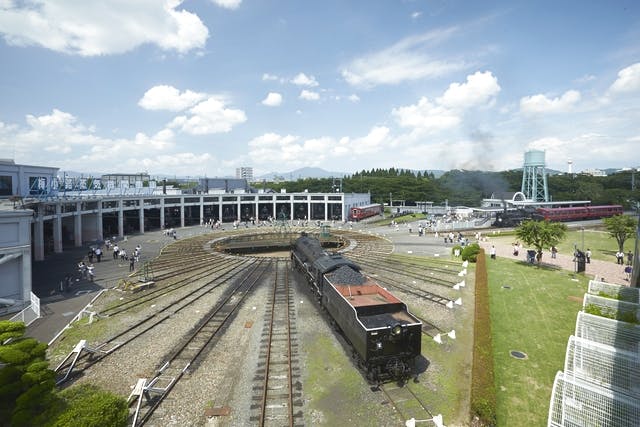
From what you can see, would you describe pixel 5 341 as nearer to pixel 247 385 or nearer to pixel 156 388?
pixel 156 388

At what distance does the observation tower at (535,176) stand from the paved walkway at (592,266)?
5624 cm

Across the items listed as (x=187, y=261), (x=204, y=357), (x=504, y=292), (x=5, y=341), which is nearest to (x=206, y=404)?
(x=204, y=357)

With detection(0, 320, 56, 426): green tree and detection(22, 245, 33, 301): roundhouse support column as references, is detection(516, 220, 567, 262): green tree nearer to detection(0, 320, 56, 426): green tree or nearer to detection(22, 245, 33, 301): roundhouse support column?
detection(0, 320, 56, 426): green tree

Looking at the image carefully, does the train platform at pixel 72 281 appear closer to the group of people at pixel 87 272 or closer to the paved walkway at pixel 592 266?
the group of people at pixel 87 272

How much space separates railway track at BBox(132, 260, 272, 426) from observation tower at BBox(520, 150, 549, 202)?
88.4m

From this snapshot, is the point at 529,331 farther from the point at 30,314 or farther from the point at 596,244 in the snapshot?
the point at 596,244

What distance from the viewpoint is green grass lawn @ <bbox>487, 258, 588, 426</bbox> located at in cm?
1240

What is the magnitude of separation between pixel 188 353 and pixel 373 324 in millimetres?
9169

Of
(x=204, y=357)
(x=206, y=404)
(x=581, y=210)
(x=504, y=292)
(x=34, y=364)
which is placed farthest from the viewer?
(x=581, y=210)

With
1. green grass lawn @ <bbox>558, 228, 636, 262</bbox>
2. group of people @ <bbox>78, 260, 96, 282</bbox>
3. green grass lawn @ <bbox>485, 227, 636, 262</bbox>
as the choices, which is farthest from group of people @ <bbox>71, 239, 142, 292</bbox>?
green grass lawn @ <bbox>558, 228, 636, 262</bbox>

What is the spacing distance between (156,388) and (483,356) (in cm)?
1356

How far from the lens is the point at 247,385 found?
13.3 m

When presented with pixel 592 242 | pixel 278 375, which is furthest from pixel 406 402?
pixel 592 242

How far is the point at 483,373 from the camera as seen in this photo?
13086 mm
